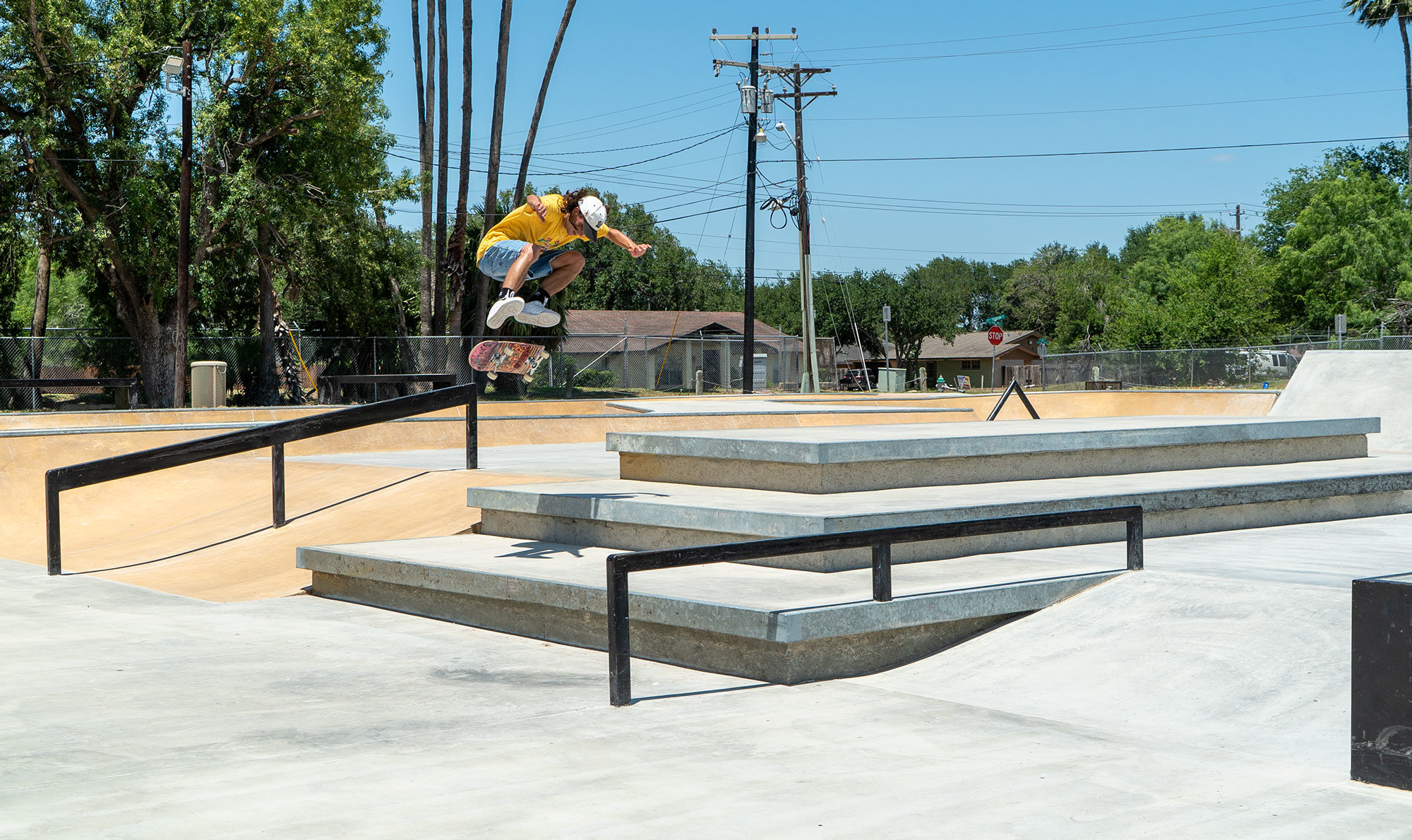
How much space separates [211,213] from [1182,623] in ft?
87.2

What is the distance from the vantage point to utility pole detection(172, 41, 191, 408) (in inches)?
960

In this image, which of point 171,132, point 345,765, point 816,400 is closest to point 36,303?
point 171,132

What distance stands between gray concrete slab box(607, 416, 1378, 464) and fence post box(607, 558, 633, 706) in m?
2.96

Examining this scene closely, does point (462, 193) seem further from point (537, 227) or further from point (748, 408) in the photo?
point (537, 227)

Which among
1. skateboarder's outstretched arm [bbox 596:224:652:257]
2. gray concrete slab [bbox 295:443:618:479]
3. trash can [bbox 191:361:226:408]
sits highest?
skateboarder's outstretched arm [bbox 596:224:652:257]

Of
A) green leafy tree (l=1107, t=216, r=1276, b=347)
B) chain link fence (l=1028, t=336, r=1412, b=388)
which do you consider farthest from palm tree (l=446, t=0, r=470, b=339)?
green leafy tree (l=1107, t=216, r=1276, b=347)

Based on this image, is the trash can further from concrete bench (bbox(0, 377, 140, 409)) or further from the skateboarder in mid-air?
the skateboarder in mid-air

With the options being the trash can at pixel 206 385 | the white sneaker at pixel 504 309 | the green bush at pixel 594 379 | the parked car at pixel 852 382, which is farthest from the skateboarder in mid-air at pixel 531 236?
the parked car at pixel 852 382

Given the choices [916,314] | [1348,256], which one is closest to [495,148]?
[1348,256]

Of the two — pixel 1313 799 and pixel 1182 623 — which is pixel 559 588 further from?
pixel 1313 799

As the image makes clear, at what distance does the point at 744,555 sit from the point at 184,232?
23065mm

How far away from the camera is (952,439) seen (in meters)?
8.86

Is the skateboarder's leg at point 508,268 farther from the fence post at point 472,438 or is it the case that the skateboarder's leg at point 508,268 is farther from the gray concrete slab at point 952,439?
the fence post at point 472,438

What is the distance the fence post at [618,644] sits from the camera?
5.40 meters
